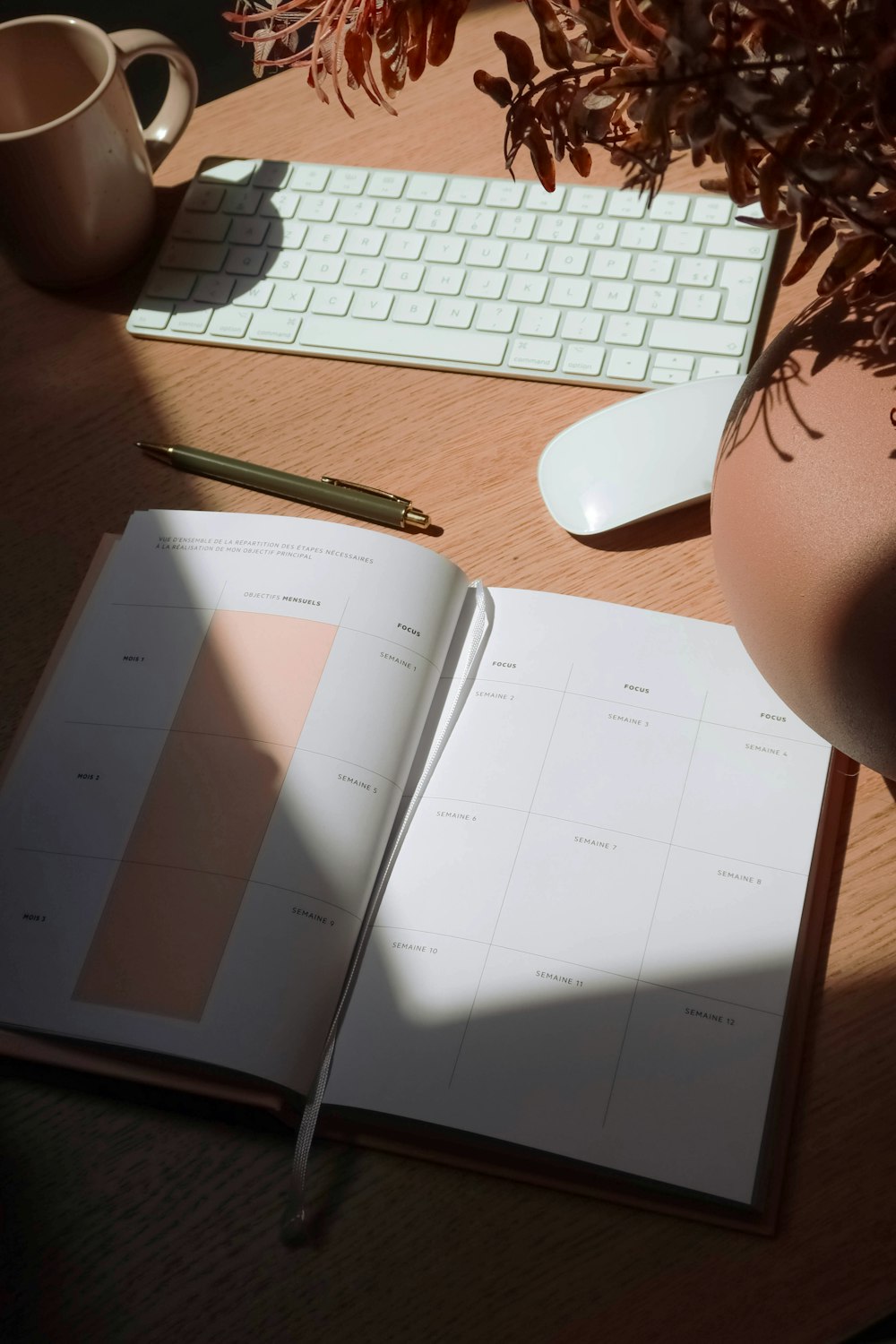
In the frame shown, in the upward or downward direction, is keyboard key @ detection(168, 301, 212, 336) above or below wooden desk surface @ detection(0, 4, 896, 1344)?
above

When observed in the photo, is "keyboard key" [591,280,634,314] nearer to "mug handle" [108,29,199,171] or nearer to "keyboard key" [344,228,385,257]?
"keyboard key" [344,228,385,257]

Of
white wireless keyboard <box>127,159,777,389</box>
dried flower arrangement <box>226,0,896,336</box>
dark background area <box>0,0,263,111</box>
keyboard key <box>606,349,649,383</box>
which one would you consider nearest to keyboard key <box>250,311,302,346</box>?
white wireless keyboard <box>127,159,777,389</box>

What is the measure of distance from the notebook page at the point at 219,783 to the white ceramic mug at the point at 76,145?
0.23m

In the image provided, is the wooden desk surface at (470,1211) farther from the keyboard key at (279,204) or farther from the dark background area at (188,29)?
the dark background area at (188,29)

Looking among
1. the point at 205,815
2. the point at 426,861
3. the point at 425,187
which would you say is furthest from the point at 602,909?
the point at 425,187

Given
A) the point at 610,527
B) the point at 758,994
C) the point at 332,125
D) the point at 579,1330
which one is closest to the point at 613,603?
the point at 610,527

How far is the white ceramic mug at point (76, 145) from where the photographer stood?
64cm

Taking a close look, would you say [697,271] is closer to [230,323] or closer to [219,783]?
[230,323]

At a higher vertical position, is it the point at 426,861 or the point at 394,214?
the point at 394,214

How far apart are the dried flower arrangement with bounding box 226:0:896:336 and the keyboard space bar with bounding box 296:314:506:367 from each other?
0.31 metres

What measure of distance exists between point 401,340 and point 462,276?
57 mm

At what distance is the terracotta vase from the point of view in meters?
0.36

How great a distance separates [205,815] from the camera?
51cm

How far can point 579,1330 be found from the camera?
16.4 inches
